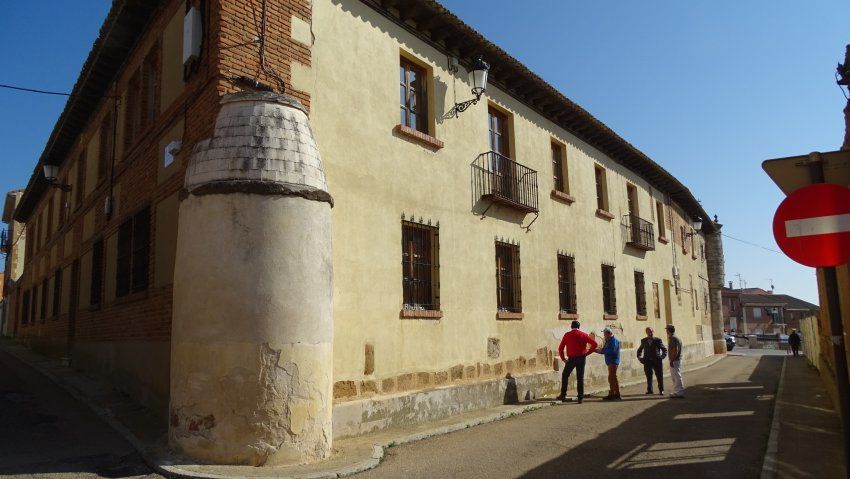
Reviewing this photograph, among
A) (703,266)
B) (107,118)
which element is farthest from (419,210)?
(703,266)

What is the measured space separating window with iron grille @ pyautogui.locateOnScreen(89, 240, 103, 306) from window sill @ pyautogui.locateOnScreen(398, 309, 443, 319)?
254 inches

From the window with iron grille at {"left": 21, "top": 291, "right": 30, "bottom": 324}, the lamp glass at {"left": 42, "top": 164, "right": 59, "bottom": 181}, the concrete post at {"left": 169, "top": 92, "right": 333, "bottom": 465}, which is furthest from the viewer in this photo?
the window with iron grille at {"left": 21, "top": 291, "right": 30, "bottom": 324}

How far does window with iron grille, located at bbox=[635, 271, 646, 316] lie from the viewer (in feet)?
59.7

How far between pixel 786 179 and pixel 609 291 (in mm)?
12301

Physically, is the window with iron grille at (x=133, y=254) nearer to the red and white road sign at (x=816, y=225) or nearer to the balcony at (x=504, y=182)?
the balcony at (x=504, y=182)

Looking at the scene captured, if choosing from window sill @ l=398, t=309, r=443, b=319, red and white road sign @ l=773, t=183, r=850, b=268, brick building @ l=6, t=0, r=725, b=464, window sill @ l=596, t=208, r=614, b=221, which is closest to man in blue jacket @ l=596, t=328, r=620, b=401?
brick building @ l=6, t=0, r=725, b=464

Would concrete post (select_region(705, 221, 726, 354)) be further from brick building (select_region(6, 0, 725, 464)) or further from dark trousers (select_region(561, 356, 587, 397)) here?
dark trousers (select_region(561, 356, 587, 397))

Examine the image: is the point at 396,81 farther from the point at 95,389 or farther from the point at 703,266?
the point at 703,266

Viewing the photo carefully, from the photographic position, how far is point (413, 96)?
1031cm

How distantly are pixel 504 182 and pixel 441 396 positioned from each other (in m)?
4.69

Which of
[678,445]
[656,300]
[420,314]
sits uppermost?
[656,300]

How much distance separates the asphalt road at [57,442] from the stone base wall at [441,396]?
97.3 inches

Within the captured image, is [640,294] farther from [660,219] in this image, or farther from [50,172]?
[50,172]

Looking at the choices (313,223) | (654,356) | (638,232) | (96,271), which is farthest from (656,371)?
(96,271)
